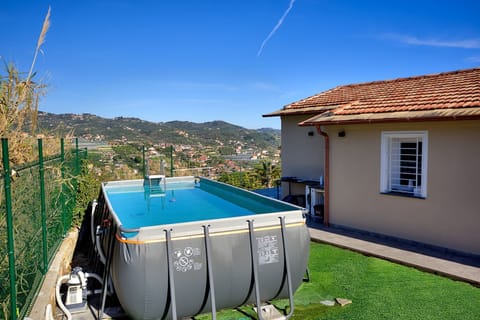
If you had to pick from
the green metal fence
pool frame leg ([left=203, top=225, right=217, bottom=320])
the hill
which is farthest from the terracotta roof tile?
the hill

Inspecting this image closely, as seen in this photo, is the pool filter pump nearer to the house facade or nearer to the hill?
the house facade

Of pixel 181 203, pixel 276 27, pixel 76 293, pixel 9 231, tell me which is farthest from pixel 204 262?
pixel 276 27

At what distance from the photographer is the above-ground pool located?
5.10m

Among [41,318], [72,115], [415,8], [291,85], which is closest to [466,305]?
[41,318]

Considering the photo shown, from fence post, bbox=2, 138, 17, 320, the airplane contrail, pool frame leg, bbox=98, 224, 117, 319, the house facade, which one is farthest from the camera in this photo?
the airplane contrail

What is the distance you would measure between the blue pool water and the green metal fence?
1.38m

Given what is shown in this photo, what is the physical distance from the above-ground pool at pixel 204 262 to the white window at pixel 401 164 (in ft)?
15.0

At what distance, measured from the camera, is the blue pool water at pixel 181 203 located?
888 cm

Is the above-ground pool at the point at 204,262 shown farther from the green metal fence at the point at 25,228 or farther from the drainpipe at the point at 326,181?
the drainpipe at the point at 326,181

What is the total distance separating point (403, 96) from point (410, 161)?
6.67ft

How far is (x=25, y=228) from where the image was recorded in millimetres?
5293

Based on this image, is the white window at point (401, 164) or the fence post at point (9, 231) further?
the white window at point (401, 164)

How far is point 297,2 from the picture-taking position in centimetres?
2209

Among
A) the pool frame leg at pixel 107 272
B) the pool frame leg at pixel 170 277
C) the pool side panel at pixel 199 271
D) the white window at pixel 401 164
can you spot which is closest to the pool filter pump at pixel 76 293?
the pool frame leg at pixel 107 272
